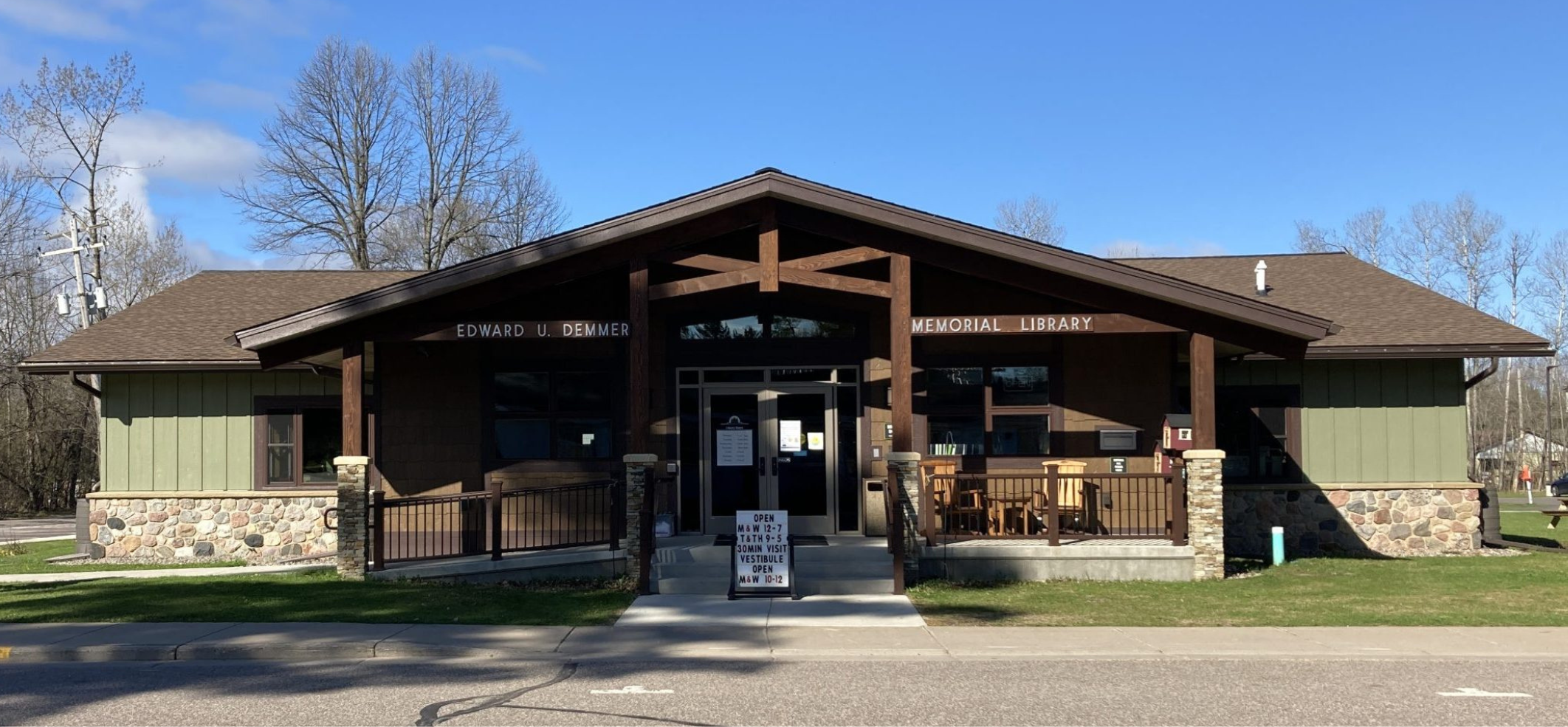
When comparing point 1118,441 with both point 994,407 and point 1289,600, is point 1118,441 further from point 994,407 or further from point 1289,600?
point 1289,600

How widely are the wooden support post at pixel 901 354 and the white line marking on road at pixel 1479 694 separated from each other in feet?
20.2

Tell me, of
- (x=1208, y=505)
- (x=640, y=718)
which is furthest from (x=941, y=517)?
(x=640, y=718)

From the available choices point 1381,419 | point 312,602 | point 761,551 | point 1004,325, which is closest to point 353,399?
point 312,602

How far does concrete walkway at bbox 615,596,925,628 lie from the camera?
11.2 meters

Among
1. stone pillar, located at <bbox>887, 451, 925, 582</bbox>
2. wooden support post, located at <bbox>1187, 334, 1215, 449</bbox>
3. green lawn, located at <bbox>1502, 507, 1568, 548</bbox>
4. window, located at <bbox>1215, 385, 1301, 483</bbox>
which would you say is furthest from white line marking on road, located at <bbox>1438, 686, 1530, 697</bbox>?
green lawn, located at <bbox>1502, 507, 1568, 548</bbox>

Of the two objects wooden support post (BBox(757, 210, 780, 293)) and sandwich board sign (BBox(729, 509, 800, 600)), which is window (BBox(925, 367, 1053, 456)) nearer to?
wooden support post (BBox(757, 210, 780, 293))

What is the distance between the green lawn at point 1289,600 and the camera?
11.3 meters

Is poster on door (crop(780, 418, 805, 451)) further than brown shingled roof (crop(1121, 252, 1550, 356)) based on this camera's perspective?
No

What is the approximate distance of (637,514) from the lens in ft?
43.4

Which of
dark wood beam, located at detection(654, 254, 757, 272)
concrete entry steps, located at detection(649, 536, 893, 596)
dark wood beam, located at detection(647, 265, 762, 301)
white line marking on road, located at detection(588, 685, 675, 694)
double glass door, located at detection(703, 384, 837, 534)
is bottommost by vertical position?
white line marking on road, located at detection(588, 685, 675, 694)

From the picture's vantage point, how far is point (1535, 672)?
29.2ft

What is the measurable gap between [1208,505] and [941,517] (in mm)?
3112

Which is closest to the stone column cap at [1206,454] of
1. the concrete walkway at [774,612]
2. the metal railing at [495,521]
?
the concrete walkway at [774,612]

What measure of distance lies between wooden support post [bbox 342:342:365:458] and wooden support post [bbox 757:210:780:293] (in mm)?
4966
